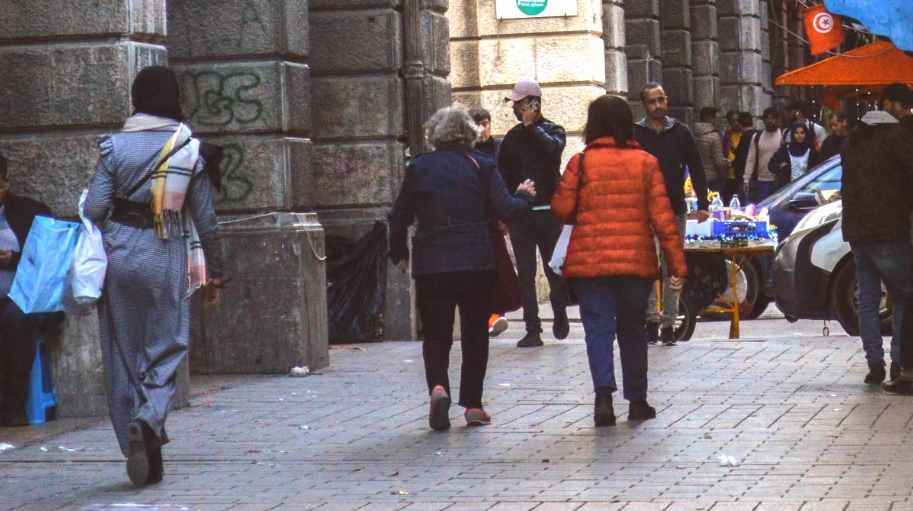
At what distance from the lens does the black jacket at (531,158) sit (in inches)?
626

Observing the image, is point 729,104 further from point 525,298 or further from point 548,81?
point 525,298

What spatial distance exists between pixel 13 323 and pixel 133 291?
238cm

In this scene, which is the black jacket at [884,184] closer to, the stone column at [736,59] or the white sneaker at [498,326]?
the white sneaker at [498,326]

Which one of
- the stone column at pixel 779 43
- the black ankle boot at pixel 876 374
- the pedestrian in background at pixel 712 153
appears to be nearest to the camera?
the black ankle boot at pixel 876 374

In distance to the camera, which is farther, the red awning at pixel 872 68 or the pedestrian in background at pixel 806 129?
the pedestrian in background at pixel 806 129

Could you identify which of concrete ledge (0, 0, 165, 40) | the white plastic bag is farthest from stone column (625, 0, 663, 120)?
the white plastic bag

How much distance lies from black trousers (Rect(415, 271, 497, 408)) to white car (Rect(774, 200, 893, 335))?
544 centimetres

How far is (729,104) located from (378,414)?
23.6 m

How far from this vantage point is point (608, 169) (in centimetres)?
1130

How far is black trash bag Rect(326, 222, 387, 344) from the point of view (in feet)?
54.4

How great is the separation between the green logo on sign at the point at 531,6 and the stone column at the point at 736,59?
12.5 meters

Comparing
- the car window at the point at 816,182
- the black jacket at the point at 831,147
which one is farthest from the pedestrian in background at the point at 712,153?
the car window at the point at 816,182

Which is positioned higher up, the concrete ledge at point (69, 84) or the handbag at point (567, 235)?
Result: the concrete ledge at point (69, 84)

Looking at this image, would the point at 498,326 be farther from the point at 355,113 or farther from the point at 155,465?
the point at 155,465
